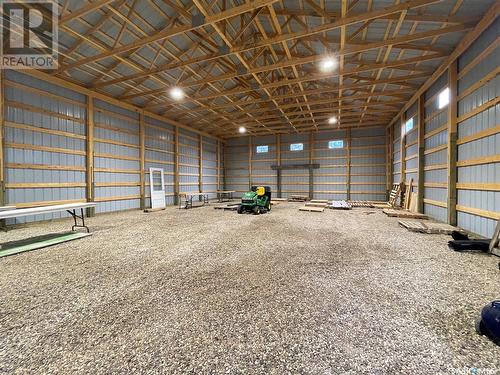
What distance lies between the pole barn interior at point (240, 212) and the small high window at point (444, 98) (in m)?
0.07

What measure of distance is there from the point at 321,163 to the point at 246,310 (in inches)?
581

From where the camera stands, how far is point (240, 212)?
961cm

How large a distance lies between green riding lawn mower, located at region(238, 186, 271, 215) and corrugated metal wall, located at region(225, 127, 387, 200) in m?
6.93

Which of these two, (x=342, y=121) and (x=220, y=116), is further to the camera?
(x=342, y=121)

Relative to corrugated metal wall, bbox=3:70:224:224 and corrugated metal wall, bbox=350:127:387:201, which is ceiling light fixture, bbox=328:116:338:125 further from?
corrugated metal wall, bbox=3:70:224:224

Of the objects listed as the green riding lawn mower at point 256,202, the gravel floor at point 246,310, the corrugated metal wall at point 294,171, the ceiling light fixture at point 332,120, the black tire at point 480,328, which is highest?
the ceiling light fixture at point 332,120

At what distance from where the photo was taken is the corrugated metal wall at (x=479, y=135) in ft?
15.3

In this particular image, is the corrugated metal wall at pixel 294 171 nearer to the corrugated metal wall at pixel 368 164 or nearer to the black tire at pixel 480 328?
the corrugated metal wall at pixel 368 164

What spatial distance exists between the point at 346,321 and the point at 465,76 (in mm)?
7729

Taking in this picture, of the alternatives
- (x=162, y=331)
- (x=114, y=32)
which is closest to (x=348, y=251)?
(x=162, y=331)

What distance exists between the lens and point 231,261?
3.70 m

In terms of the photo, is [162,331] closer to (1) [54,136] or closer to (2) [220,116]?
(1) [54,136]

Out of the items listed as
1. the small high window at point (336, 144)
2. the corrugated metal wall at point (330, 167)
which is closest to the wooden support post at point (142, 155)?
the corrugated metal wall at point (330, 167)

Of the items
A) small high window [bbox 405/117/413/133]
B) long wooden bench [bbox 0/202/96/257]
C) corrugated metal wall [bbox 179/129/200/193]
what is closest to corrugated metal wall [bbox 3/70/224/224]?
corrugated metal wall [bbox 179/129/200/193]
